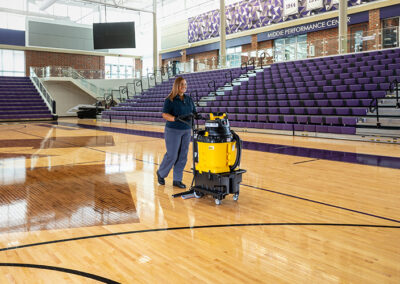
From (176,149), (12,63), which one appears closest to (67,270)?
(176,149)

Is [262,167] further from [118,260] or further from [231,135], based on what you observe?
[118,260]

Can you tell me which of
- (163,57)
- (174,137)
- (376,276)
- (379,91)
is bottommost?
(376,276)

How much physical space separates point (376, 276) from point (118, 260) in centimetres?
146

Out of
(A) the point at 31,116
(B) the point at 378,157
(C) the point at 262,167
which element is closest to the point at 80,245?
(C) the point at 262,167

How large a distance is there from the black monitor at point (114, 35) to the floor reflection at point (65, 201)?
18.2m

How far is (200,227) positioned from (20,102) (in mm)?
20485

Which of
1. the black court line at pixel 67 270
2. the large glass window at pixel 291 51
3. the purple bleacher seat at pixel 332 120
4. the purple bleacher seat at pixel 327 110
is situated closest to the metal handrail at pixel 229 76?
the large glass window at pixel 291 51

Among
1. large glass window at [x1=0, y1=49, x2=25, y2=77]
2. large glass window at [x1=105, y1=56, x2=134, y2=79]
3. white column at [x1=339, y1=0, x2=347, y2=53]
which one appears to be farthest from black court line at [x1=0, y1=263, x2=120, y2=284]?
large glass window at [x1=0, y1=49, x2=25, y2=77]

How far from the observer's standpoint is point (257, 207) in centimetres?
329

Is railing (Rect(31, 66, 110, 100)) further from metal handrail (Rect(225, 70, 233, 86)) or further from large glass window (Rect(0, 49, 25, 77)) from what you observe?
metal handrail (Rect(225, 70, 233, 86))

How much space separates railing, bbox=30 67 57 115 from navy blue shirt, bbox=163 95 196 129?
17797 millimetres

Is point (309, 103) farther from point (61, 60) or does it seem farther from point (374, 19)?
point (61, 60)

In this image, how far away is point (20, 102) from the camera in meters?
20.3

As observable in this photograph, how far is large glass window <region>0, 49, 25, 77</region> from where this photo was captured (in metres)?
25.6
